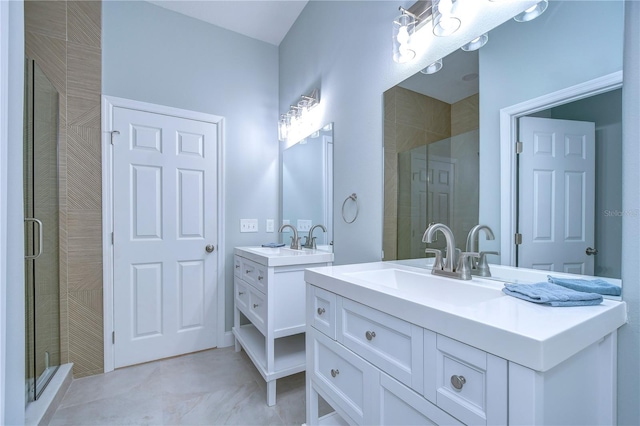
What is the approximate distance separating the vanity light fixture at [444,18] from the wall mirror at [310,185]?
0.91m

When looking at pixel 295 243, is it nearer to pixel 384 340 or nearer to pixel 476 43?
pixel 384 340

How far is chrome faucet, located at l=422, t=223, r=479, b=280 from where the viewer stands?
109 centimetres

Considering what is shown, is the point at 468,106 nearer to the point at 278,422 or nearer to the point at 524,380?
the point at 524,380

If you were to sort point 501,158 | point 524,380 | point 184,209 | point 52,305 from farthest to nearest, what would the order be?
point 184,209, point 52,305, point 501,158, point 524,380

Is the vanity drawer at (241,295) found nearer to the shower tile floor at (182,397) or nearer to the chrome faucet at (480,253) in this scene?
the shower tile floor at (182,397)

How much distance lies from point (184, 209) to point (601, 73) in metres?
2.50

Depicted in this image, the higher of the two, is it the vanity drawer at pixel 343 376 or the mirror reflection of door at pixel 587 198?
the mirror reflection of door at pixel 587 198

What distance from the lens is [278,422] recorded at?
1.52 metres

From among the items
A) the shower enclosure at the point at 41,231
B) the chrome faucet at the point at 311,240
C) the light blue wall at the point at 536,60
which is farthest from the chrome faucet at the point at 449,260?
the shower enclosure at the point at 41,231

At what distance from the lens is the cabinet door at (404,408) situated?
702mm

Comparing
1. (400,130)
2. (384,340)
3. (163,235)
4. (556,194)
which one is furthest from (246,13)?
(384,340)

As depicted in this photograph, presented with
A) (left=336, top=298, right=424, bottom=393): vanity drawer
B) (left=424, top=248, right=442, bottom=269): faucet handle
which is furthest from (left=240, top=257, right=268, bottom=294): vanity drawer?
(left=424, top=248, right=442, bottom=269): faucet handle

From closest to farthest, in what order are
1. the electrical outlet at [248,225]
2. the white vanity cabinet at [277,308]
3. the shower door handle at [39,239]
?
the shower door handle at [39,239]
the white vanity cabinet at [277,308]
the electrical outlet at [248,225]

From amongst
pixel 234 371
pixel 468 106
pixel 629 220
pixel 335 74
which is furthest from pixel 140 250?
pixel 629 220
